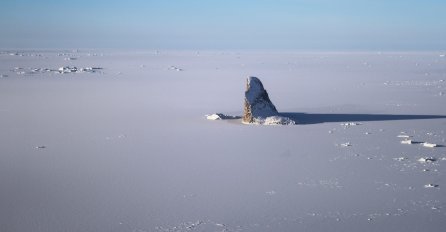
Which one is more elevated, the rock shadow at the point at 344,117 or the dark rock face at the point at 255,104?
the dark rock face at the point at 255,104

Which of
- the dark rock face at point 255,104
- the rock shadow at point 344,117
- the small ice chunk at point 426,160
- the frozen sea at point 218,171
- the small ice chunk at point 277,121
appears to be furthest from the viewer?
the rock shadow at point 344,117

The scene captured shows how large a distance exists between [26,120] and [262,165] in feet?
30.1

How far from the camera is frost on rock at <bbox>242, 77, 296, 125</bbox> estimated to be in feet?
47.0

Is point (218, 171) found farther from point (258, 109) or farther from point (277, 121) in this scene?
point (258, 109)

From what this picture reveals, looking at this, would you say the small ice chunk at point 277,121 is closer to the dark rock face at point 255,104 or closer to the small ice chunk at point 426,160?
the dark rock face at point 255,104

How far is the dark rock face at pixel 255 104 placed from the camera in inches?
567

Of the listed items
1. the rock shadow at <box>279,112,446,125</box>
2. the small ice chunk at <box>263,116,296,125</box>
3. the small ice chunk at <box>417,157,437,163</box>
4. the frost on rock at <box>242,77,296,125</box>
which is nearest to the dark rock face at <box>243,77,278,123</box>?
the frost on rock at <box>242,77,296,125</box>

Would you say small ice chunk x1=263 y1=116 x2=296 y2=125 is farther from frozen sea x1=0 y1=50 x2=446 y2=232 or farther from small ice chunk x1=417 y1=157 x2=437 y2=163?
small ice chunk x1=417 y1=157 x2=437 y2=163

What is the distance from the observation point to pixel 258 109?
14562 mm

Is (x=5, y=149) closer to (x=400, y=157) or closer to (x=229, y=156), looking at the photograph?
(x=229, y=156)

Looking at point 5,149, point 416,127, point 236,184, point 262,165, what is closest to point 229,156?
point 262,165

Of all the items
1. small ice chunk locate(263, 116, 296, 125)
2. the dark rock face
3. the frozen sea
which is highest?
the dark rock face

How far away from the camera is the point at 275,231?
20.7 feet

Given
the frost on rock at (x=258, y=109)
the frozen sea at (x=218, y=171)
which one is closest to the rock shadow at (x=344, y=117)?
the frozen sea at (x=218, y=171)
